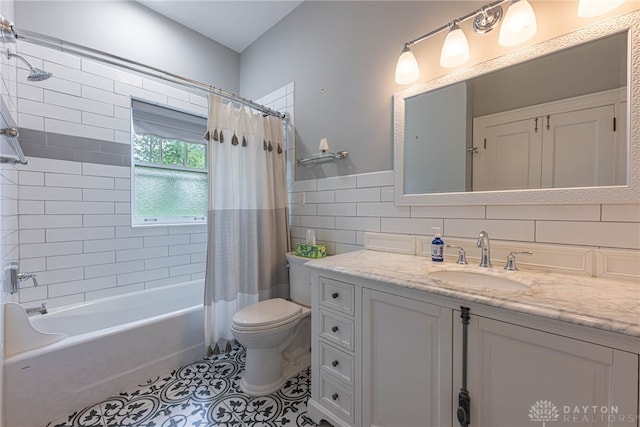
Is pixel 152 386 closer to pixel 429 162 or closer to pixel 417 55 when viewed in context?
pixel 429 162

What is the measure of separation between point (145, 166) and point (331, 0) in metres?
2.12

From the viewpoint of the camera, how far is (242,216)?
1979mm

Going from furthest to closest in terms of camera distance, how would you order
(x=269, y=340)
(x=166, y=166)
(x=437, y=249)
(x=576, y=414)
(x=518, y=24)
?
(x=166, y=166), (x=269, y=340), (x=437, y=249), (x=518, y=24), (x=576, y=414)

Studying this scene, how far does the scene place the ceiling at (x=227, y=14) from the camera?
86.0 inches

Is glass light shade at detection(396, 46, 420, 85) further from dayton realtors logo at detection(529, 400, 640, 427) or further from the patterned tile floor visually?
the patterned tile floor

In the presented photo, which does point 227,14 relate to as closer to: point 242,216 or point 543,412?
point 242,216

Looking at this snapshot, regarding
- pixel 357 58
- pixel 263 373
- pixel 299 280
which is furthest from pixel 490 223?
pixel 263 373

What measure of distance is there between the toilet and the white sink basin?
95 cm

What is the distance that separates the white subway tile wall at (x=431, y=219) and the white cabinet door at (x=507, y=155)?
12cm

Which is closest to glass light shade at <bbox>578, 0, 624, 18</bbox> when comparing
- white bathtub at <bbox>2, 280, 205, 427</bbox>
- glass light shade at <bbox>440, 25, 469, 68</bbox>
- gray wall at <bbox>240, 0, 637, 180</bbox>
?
gray wall at <bbox>240, 0, 637, 180</bbox>

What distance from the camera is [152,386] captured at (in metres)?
1.64

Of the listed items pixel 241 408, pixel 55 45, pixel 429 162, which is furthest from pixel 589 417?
pixel 55 45

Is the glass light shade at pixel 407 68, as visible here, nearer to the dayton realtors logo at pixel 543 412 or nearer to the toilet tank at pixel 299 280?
the toilet tank at pixel 299 280

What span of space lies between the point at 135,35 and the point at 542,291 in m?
3.21
